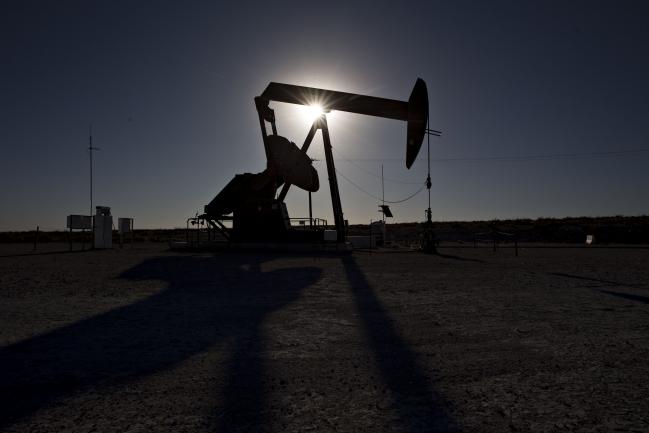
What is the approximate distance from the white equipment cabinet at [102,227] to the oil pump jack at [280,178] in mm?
7829

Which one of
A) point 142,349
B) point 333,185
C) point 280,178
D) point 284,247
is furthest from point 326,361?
point 280,178

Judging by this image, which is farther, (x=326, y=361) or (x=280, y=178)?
(x=280, y=178)

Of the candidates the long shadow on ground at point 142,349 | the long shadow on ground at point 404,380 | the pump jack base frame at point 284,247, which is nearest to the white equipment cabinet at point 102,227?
the pump jack base frame at point 284,247

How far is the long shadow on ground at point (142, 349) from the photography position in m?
2.60

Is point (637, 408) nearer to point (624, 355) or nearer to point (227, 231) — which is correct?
point (624, 355)

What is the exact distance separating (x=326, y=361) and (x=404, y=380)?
2.41ft

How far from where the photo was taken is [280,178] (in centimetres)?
2003

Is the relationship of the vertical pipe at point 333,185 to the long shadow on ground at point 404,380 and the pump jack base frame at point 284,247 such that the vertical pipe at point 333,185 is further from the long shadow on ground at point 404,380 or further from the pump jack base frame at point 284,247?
the long shadow on ground at point 404,380

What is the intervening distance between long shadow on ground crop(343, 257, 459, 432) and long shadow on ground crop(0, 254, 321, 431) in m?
0.91

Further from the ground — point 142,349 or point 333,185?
point 333,185

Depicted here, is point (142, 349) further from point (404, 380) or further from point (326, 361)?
point (404, 380)

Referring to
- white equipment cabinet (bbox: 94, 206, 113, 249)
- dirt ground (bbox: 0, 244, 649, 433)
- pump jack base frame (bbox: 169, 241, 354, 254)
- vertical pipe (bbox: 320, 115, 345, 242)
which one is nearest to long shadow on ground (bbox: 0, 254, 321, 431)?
dirt ground (bbox: 0, 244, 649, 433)

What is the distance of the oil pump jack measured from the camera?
17.7 meters

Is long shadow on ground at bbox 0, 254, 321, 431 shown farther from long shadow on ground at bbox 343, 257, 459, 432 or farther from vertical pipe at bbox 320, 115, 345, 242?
vertical pipe at bbox 320, 115, 345, 242
